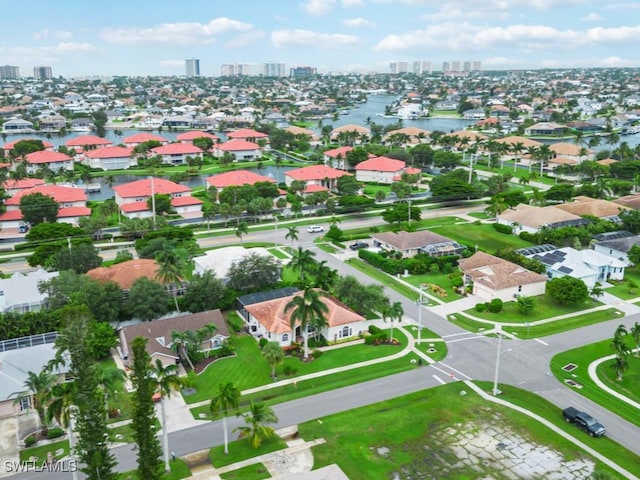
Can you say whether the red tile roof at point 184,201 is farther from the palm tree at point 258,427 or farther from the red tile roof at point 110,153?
the palm tree at point 258,427

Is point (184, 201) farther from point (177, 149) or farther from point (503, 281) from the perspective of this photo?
point (503, 281)

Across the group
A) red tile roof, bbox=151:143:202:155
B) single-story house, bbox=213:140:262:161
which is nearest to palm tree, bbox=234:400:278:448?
red tile roof, bbox=151:143:202:155

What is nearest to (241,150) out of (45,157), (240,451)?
(45,157)

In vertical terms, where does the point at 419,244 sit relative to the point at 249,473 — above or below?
above

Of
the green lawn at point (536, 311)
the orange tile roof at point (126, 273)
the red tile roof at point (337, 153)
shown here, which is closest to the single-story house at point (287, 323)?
the orange tile roof at point (126, 273)

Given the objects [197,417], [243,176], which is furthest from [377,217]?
[197,417]

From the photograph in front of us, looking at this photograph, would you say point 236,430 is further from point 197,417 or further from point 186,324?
point 186,324
